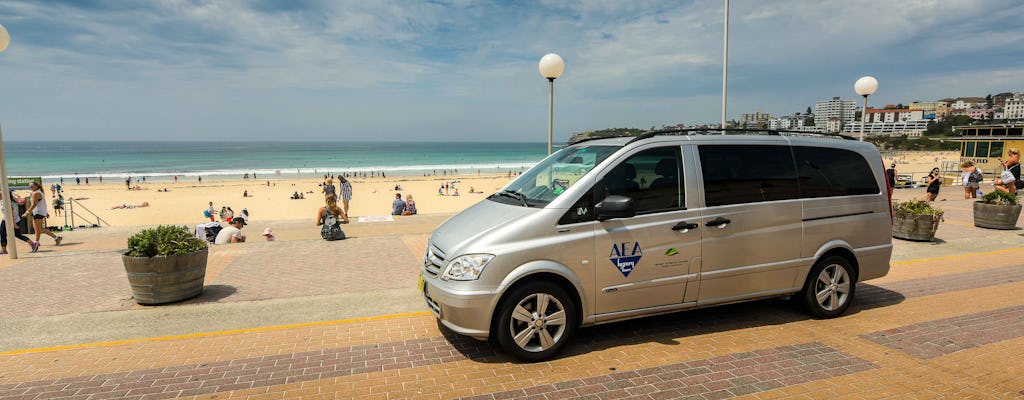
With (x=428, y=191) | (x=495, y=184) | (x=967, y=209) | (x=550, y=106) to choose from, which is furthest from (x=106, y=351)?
(x=495, y=184)

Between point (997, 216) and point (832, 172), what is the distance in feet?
27.5

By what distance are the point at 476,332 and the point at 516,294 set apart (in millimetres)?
459

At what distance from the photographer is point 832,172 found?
17.8ft

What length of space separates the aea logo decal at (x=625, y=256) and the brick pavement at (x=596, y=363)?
30.3 inches

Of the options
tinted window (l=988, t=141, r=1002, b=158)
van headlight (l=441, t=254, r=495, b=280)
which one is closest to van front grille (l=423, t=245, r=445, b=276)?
van headlight (l=441, t=254, r=495, b=280)

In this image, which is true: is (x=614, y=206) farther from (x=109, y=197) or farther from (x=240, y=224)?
(x=109, y=197)

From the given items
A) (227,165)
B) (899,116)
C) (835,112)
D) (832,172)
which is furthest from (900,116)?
(832,172)

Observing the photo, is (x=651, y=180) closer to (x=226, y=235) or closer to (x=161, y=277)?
(x=161, y=277)

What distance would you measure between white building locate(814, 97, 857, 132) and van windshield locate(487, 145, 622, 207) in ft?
329

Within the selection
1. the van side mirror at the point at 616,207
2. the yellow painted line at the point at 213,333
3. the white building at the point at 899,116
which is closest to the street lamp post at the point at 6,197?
the yellow painted line at the point at 213,333

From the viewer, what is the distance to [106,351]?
4.82 m

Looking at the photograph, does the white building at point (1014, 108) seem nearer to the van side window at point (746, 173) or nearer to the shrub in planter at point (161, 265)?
the van side window at point (746, 173)

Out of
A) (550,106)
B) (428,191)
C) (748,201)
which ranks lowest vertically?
(428,191)

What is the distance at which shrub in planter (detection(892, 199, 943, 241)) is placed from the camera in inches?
372
